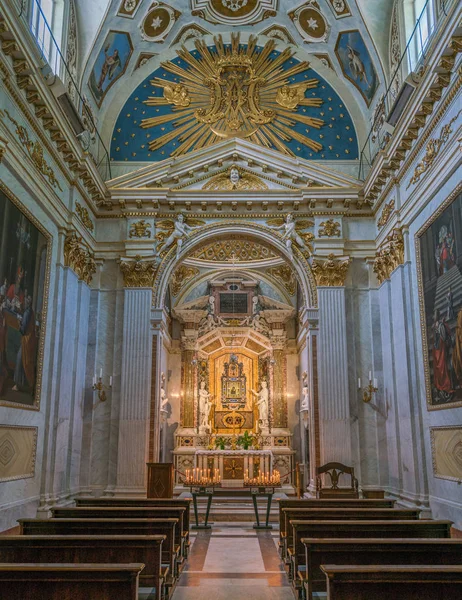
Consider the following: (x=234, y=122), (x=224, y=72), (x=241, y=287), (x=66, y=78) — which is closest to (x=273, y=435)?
(x=241, y=287)

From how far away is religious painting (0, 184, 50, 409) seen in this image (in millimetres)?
9336

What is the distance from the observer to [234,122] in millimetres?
16000

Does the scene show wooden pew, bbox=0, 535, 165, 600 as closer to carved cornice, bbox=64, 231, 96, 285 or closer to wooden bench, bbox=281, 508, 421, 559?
wooden bench, bbox=281, 508, 421, 559

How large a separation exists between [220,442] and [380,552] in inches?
574

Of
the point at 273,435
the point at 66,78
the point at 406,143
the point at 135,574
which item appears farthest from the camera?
the point at 273,435

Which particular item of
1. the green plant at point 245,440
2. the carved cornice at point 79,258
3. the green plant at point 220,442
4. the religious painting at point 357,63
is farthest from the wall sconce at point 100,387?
the religious painting at point 357,63

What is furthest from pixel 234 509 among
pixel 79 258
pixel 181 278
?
pixel 181 278

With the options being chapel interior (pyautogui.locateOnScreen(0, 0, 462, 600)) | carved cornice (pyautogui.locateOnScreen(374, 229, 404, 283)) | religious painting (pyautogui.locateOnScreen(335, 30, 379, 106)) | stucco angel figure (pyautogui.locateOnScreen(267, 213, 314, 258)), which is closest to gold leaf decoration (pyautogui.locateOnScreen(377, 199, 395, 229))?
chapel interior (pyautogui.locateOnScreen(0, 0, 462, 600))

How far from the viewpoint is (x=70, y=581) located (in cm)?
470

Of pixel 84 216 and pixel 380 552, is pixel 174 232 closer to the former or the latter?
pixel 84 216

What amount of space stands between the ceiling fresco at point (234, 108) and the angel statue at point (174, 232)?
2.00 meters

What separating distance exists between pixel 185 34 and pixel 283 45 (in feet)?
8.64

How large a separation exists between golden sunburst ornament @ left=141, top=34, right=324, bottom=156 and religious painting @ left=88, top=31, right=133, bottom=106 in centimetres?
108

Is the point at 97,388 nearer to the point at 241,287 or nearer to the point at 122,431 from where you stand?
the point at 122,431
